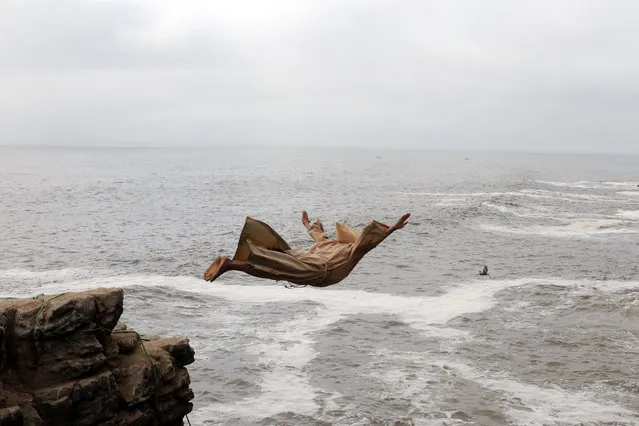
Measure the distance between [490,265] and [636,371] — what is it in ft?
47.9

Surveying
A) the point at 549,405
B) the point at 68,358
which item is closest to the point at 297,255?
the point at 68,358

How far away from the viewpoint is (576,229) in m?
44.3

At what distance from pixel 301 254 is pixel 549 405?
7.99 meters

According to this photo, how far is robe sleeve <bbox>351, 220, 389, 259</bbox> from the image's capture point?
1206cm

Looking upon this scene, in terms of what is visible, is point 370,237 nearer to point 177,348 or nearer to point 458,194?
point 177,348

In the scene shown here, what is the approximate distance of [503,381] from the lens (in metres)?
17.4

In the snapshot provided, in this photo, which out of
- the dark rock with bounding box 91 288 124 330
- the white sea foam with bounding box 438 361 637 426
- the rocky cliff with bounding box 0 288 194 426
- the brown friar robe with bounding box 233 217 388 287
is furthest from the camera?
the white sea foam with bounding box 438 361 637 426

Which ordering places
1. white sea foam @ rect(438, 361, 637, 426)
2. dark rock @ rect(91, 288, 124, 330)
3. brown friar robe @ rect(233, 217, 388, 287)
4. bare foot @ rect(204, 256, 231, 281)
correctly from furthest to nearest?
white sea foam @ rect(438, 361, 637, 426), dark rock @ rect(91, 288, 124, 330), brown friar robe @ rect(233, 217, 388, 287), bare foot @ rect(204, 256, 231, 281)

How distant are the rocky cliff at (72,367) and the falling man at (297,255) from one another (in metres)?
2.64

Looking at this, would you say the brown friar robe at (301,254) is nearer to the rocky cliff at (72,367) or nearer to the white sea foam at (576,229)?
the rocky cliff at (72,367)

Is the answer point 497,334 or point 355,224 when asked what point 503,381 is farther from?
point 355,224

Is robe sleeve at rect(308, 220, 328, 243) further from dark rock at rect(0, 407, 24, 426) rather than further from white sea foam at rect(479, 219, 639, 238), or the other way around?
white sea foam at rect(479, 219, 639, 238)

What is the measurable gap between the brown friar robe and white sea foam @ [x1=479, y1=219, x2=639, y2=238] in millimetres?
32065

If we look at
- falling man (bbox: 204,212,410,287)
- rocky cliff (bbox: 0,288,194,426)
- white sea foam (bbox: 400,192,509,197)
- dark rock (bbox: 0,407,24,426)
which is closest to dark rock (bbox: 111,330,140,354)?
rocky cliff (bbox: 0,288,194,426)
